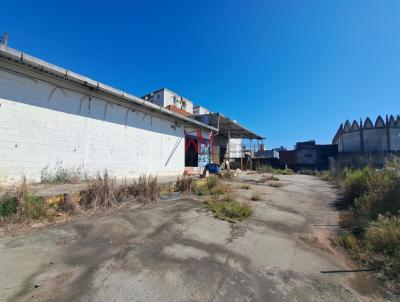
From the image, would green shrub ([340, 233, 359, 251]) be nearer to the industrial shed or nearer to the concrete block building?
the industrial shed

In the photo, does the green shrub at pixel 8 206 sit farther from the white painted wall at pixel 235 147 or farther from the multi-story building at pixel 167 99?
the multi-story building at pixel 167 99

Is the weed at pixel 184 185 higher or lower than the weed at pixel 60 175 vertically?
lower

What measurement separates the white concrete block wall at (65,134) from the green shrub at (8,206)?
8.09 feet

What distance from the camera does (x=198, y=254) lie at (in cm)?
292

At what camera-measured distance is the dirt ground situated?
208 centimetres

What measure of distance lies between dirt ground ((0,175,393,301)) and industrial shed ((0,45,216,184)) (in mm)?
3552

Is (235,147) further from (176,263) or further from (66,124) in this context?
(176,263)

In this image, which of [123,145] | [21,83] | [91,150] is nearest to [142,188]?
[91,150]

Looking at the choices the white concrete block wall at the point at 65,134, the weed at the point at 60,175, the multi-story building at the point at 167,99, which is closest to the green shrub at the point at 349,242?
the weed at the point at 60,175

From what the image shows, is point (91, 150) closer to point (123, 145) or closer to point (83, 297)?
point (123, 145)

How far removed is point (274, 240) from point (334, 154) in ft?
88.0

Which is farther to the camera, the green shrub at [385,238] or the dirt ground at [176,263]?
the green shrub at [385,238]

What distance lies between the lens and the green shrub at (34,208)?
12.3ft

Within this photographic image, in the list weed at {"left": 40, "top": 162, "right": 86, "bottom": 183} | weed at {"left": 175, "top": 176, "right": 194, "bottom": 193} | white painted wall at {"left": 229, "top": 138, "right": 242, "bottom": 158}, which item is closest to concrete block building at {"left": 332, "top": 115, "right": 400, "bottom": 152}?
white painted wall at {"left": 229, "top": 138, "right": 242, "bottom": 158}
